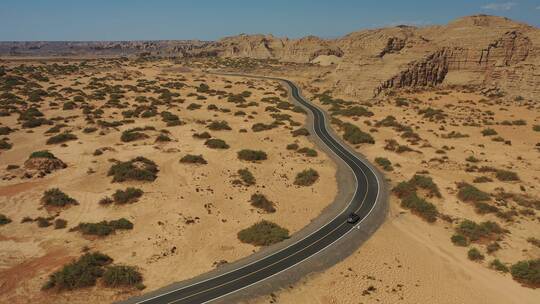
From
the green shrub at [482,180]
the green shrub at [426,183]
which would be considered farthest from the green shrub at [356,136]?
the green shrub at [482,180]

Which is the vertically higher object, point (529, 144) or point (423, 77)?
point (423, 77)

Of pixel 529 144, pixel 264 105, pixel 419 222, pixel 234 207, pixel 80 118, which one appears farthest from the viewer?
pixel 264 105

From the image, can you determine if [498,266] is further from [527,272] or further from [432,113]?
[432,113]

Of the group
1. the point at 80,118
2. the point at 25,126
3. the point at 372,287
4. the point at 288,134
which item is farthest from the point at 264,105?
the point at 372,287

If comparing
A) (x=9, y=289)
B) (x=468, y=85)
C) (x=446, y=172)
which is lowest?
(x=9, y=289)

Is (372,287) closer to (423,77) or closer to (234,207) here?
(234,207)

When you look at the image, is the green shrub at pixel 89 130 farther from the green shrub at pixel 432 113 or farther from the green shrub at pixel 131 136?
the green shrub at pixel 432 113

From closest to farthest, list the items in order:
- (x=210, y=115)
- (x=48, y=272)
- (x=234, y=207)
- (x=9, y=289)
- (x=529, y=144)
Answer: (x=9, y=289)
(x=48, y=272)
(x=234, y=207)
(x=529, y=144)
(x=210, y=115)

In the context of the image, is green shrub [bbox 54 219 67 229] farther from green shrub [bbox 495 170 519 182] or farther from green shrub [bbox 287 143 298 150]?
green shrub [bbox 495 170 519 182]
